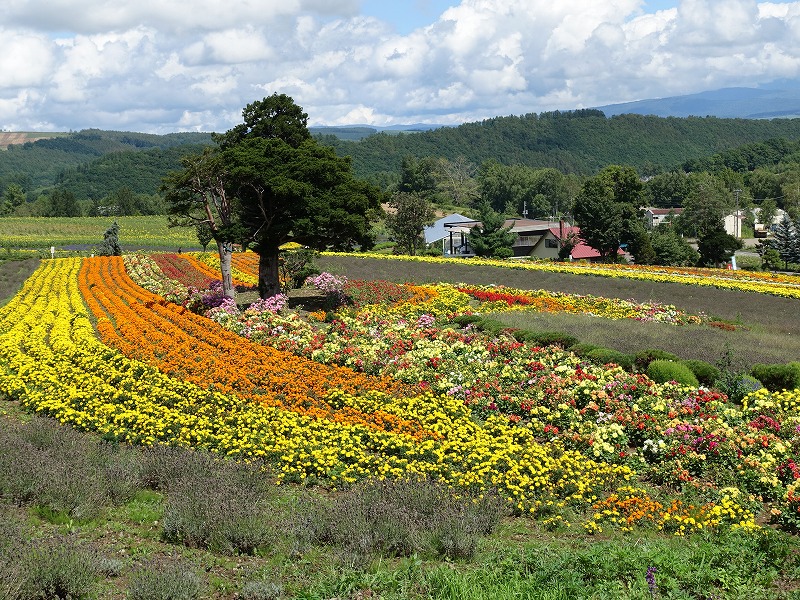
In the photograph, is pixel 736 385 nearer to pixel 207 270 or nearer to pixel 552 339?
pixel 552 339

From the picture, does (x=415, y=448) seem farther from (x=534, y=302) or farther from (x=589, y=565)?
(x=534, y=302)

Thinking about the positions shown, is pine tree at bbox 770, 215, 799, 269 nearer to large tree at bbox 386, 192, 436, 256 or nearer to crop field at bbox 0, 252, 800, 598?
large tree at bbox 386, 192, 436, 256

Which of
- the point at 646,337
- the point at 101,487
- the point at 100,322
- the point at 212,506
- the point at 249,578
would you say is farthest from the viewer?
the point at 100,322

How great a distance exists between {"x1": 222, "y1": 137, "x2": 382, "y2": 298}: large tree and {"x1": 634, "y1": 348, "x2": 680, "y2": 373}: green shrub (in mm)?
11749

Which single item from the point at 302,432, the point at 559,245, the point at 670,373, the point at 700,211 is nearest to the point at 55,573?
the point at 302,432

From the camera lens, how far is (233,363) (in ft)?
56.2

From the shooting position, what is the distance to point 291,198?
2556 centimetres

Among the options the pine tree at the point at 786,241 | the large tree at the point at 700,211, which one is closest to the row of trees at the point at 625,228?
the pine tree at the point at 786,241

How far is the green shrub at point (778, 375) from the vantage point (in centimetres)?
1515

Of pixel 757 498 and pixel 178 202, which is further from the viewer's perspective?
pixel 178 202

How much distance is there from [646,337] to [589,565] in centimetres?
1347

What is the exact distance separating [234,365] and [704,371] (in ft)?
32.3

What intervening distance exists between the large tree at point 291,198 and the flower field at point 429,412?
421 cm

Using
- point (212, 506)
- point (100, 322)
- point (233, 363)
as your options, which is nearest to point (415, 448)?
point (212, 506)
